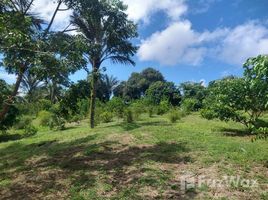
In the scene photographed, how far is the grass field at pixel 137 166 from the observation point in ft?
23.8

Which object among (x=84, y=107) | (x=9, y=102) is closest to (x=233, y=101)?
(x=9, y=102)

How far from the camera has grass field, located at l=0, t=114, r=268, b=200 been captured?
23.8 ft

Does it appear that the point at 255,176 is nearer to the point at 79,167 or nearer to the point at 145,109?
the point at 79,167

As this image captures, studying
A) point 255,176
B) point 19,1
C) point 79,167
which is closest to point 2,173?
point 79,167

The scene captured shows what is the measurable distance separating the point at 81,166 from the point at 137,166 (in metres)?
1.43

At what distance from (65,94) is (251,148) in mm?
5036

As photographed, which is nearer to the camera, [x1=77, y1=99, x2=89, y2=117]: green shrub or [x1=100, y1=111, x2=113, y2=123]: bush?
[x1=100, y1=111, x2=113, y2=123]: bush

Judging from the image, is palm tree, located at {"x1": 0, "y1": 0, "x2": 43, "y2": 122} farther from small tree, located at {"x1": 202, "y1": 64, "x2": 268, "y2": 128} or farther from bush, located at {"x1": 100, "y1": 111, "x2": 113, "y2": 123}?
bush, located at {"x1": 100, "y1": 111, "x2": 113, "y2": 123}

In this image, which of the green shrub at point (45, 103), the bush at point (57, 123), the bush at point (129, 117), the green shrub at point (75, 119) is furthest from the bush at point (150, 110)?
the green shrub at point (45, 103)

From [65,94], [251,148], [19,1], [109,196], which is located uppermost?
[19,1]

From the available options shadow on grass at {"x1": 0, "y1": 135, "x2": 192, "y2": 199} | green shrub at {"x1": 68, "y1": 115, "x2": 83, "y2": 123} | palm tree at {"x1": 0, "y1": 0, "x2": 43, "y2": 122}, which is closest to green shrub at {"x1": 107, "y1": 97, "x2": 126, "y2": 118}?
green shrub at {"x1": 68, "y1": 115, "x2": 83, "y2": 123}

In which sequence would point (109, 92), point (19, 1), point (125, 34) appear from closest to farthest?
point (19, 1) → point (125, 34) → point (109, 92)

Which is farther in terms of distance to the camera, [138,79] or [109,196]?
[138,79]

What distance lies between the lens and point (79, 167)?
914cm
